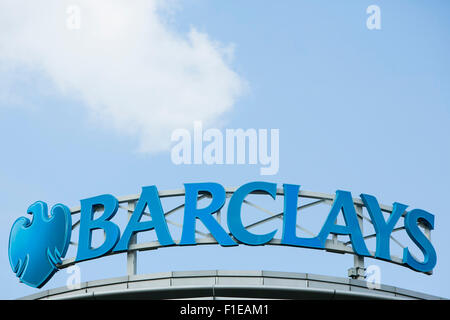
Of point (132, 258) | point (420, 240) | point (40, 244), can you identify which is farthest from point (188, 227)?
point (420, 240)

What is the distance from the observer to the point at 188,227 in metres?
34.8

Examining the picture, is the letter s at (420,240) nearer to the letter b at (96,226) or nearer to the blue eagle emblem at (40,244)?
the letter b at (96,226)

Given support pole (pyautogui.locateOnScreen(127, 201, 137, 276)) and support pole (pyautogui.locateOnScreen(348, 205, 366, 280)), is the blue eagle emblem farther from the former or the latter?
support pole (pyautogui.locateOnScreen(348, 205, 366, 280))

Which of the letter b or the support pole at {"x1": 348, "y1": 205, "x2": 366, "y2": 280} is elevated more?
the letter b

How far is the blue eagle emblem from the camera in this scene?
35500mm

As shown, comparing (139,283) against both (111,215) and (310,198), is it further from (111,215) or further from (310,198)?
(310,198)

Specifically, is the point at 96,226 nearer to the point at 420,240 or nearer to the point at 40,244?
the point at 40,244

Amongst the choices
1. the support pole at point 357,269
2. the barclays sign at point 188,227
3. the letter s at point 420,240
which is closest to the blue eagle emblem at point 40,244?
the barclays sign at point 188,227

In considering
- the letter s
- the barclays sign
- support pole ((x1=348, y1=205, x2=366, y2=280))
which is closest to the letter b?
the barclays sign

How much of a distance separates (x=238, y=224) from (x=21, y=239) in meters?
9.38

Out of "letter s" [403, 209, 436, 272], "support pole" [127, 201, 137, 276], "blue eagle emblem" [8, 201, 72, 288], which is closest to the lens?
"support pole" [127, 201, 137, 276]

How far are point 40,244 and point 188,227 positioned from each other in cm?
644

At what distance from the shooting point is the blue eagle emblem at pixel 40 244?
35500 mm
